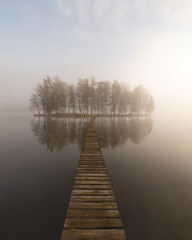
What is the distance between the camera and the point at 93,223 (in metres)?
3.21

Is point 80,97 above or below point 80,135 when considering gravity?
above

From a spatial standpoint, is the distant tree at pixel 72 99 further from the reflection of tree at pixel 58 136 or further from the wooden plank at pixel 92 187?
the wooden plank at pixel 92 187

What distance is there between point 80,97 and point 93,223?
5821 cm

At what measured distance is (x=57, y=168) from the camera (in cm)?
925

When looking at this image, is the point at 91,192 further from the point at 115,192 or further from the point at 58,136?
the point at 58,136

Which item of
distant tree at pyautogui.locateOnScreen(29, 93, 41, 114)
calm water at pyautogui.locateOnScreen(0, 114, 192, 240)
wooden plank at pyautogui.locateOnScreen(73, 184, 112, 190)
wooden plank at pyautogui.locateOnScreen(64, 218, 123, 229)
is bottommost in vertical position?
calm water at pyautogui.locateOnScreen(0, 114, 192, 240)

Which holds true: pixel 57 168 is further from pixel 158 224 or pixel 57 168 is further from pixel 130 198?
pixel 158 224

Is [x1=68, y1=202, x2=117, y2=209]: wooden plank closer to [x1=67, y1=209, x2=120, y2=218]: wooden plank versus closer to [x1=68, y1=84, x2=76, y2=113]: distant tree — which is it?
[x1=67, y1=209, x2=120, y2=218]: wooden plank

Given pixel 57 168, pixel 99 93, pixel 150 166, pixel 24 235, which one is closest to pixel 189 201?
pixel 150 166

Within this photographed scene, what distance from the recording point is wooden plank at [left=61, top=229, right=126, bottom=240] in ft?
9.27

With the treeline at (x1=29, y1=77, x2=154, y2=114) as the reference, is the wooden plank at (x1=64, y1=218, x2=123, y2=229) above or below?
below

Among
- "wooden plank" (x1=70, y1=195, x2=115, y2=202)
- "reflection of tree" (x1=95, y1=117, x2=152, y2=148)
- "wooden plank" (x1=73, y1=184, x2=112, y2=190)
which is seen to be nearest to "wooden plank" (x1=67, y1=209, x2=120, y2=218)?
"wooden plank" (x1=70, y1=195, x2=115, y2=202)

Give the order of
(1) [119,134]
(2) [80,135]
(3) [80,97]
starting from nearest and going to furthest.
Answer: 1. (2) [80,135]
2. (1) [119,134]
3. (3) [80,97]

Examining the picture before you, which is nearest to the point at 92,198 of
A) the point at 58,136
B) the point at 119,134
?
the point at 58,136
